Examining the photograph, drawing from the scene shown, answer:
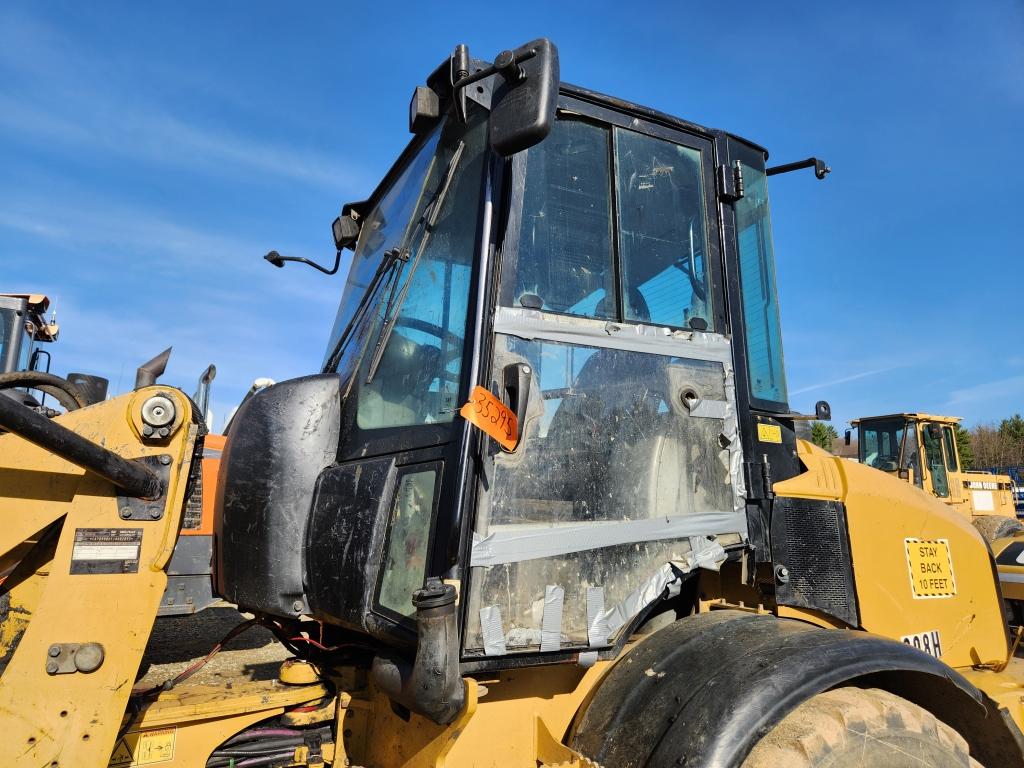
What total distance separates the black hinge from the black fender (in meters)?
1.56

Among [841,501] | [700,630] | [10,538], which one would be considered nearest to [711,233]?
[841,501]

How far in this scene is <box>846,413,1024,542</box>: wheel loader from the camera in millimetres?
14609

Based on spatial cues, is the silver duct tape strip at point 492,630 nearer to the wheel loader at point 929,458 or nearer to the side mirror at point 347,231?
the side mirror at point 347,231

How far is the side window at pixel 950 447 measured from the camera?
15.0 m

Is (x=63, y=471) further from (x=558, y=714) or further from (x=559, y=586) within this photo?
(x=558, y=714)

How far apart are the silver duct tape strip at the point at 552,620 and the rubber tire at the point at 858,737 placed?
62 centimetres

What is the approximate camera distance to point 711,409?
8.18ft

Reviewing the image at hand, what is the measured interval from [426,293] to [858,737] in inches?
74.4

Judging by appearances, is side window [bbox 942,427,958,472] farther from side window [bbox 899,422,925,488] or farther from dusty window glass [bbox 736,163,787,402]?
dusty window glass [bbox 736,163,787,402]

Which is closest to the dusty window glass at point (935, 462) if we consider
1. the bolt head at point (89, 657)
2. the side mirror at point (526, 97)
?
the side mirror at point (526, 97)

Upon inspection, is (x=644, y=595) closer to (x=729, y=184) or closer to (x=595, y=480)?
(x=595, y=480)

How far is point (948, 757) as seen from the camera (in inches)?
88.4

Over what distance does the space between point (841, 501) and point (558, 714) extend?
1.39 metres

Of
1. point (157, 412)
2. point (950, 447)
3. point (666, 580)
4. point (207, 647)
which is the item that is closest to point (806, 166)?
point (666, 580)
